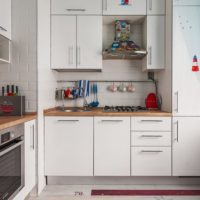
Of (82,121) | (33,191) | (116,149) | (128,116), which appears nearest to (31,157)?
(33,191)

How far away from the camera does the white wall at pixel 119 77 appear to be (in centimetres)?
304

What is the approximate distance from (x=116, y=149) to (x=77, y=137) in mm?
451

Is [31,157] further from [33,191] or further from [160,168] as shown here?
[160,168]

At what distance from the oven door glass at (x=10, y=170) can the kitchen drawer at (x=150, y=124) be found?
1.22 m

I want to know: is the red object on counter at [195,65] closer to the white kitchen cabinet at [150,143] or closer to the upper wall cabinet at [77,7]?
the white kitchen cabinet at [150,143]

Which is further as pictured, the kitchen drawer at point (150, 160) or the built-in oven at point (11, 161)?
the kitchen drawer at point (150, 160)

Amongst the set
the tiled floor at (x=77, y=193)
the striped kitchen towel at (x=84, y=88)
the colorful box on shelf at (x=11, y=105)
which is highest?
the striped kitchen towel at (x=84, y=88)

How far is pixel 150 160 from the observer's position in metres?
2.45

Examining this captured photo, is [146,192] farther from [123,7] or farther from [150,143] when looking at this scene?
[123,7]

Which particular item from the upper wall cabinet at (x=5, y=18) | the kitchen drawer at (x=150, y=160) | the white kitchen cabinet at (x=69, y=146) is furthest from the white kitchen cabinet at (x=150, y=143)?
the upper wall cabinet at (x=5, y=18)

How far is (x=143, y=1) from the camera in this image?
268 cm

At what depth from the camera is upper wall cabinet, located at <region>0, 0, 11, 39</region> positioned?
79.8 inches

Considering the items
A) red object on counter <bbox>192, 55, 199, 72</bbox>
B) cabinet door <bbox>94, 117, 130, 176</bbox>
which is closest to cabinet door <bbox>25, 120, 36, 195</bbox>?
cabinet door <bbox>94, 117, 130, 176</bbox>

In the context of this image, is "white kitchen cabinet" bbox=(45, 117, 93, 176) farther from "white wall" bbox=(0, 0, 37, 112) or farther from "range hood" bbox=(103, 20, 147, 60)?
"range hood" bbox=(103, 20, 147, 60)
